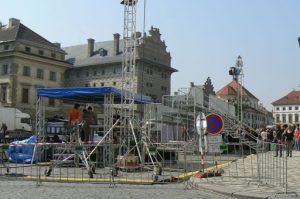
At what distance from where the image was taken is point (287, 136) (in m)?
23.7

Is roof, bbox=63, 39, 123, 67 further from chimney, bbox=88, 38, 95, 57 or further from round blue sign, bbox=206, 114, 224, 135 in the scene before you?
round blue sign, bbox=206, 114, 224, 135

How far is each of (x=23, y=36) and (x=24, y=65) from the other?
5.00 metres

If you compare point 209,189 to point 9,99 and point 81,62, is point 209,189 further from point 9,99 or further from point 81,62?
point 81,62

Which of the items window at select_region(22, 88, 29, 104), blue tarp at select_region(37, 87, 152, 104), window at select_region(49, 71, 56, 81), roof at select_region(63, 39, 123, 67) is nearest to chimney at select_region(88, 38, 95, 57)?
roof at select_region(63, 39, 123, 67)

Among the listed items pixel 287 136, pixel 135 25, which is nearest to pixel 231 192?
pixel 135 25

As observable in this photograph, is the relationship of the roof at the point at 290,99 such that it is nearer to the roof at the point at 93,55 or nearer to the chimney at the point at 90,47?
the roof at the point at 93,55

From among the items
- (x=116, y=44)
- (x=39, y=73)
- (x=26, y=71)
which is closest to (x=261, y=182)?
(x=26, y=71)

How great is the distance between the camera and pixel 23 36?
77062 mm

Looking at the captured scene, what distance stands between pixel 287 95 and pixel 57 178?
597ft

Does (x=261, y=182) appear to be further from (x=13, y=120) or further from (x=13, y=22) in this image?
(x=13, y=22)

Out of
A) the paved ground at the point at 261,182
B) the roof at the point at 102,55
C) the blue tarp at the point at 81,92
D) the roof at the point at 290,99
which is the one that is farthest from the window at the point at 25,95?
the roof at the point at 290,99

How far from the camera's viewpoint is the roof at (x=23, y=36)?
7612 cm

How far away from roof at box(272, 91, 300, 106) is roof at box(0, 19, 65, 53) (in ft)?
410

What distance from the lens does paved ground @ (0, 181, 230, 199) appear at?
11523 mm
